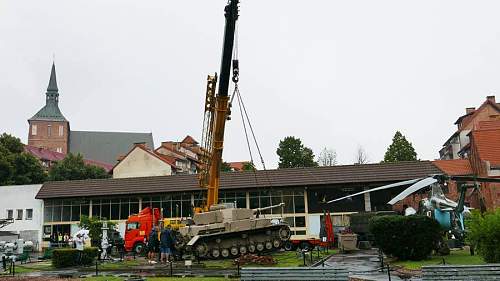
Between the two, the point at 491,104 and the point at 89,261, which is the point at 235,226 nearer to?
the point at 89,261

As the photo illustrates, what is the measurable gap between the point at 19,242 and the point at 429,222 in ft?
79.5

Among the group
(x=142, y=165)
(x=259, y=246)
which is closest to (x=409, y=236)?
(x=259, y=246)

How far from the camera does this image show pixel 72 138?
12100cm

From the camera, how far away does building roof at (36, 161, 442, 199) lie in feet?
128

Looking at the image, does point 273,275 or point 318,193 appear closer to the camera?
point 273,275

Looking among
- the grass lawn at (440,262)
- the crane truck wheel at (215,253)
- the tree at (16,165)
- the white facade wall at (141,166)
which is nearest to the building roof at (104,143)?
the white facade wall at (141,166)

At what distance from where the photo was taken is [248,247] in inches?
977

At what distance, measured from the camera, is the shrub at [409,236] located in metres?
17.9

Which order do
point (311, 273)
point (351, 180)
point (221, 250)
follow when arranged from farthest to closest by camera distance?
point (351, 180)
point (221, 250)
point (311, 273)

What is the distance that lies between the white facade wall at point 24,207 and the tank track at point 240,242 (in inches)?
1049

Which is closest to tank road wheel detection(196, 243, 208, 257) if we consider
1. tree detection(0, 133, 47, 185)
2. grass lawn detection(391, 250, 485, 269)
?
grass lawn detection(391, 250, 485, 269)

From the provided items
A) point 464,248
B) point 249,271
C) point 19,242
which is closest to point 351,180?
point 464,248

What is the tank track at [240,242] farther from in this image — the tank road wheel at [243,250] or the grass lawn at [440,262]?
the grass lawn at [440,262]

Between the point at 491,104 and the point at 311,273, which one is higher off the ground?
the point at 491,104
